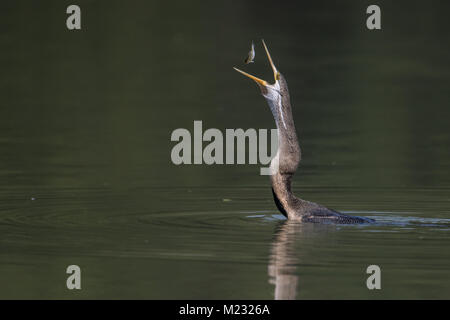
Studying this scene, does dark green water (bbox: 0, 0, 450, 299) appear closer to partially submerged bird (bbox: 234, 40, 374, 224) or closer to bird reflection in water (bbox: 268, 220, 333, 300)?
bird reflection in water (bbox: 268, 220, 333, 300)

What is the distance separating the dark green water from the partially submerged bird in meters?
0.23

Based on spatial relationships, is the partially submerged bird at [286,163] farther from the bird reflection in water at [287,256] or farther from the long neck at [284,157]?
the bird reflection in water at [287,256]

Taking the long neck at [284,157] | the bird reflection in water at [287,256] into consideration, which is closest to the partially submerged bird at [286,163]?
the long neck at [284,157]

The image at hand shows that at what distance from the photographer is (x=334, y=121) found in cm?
2467

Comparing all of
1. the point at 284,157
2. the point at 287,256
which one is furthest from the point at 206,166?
the point at 287,256

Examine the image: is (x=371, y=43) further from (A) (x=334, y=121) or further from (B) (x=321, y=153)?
(B) (x=321, y=153)

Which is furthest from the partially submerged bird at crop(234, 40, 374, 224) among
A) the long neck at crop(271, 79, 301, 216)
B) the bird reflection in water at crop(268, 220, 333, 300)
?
the bird reflection in water at crop(268, 220, 333, 300)

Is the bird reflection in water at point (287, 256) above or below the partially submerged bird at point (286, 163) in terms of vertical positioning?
below

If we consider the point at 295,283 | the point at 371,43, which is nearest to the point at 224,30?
the point at 371,43

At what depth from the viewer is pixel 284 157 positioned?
14047 mm

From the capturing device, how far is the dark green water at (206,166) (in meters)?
12.0

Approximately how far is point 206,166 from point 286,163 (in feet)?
18.8

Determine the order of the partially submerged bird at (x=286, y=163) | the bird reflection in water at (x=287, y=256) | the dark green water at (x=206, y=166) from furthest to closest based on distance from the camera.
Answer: the partially submerged bird at (x=286, y=163) < the dark green water at (x=206, y=166) < the bird reflection in water at (x=287, y=256)

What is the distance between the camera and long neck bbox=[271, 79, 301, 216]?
13.9 metres
